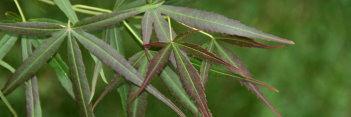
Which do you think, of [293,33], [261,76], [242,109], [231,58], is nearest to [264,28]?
[293,33]

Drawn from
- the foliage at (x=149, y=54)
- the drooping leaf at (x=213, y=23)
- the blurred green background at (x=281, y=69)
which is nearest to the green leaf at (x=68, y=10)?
the foliage at (x=149, y=54)

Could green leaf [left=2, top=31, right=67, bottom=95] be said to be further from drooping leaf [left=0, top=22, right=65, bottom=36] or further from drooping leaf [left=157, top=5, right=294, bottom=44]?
drooping leaf [left=157, top=5, right=294, bottom=44]

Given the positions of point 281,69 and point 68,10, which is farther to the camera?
point 281,69

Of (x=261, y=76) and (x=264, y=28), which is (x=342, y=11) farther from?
(x=261, y=76)

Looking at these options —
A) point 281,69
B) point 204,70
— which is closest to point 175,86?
point 204,70

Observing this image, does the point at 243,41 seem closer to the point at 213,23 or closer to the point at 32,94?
the point at 213,23
